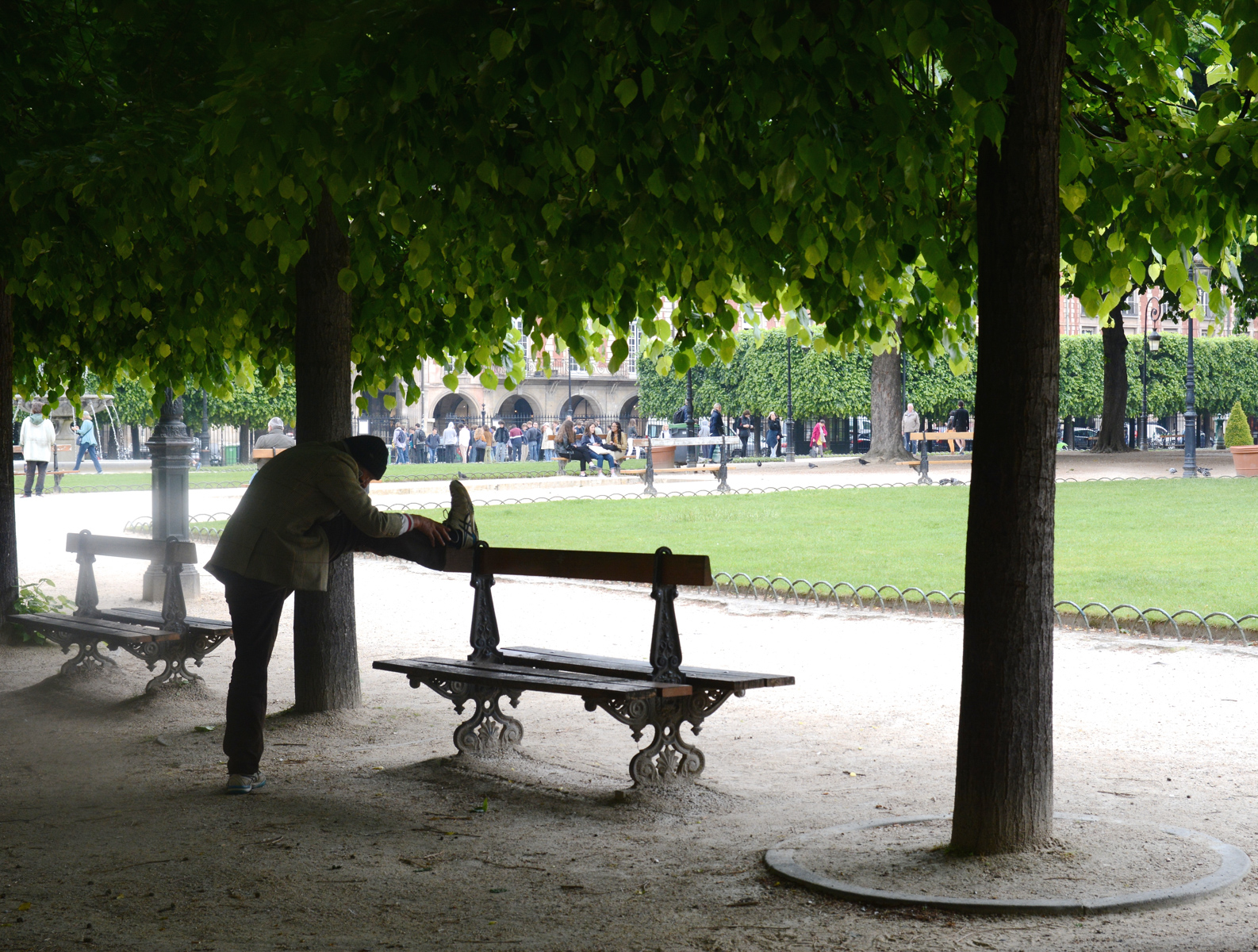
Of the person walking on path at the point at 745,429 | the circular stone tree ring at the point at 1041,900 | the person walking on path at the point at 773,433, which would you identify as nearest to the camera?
the circular stone tree ring at the point at 1041,900

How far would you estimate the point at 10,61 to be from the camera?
5.57 m

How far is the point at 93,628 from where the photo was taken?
7.65 metres

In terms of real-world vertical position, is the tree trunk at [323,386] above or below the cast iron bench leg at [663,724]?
above

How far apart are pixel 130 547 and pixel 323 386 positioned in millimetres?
2012

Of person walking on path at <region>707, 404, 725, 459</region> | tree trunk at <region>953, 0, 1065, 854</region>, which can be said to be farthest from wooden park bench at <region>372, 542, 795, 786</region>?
person walking on path at <region>707, 404, 725, 459</region>

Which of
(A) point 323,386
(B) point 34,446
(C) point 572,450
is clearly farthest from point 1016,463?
(C) point 572,450

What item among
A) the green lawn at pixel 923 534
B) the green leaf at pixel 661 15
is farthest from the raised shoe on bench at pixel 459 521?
the green lawn at pixel 923 534

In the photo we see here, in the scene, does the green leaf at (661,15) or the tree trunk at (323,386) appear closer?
the green leaf at (661,15)

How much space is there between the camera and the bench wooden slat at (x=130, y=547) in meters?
7.46

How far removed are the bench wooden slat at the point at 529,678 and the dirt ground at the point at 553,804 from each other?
40cm

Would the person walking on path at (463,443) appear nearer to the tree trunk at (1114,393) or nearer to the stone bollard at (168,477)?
the tree trunk at (1114,393)

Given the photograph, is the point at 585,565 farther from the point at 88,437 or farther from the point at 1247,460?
the point at 88,437

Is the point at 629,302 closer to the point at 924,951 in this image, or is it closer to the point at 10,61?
the point at 10,61

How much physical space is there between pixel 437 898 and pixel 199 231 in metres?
3.11
